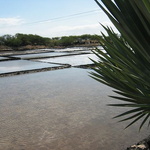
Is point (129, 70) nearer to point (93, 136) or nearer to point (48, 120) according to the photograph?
A: point (93, 136)

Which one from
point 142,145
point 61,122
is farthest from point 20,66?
point 142,145

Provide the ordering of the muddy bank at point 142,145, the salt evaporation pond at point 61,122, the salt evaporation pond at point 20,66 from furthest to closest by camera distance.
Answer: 1. the salt evaporation pond at point 20,66
2. the salt evaporation pond at point 61,122
3. the muddy bank at point 142,145

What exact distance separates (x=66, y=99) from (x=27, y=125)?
1.40 metres

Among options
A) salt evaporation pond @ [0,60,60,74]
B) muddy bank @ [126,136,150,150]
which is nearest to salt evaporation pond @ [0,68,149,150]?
muddy bank @ [126,136,150,150]

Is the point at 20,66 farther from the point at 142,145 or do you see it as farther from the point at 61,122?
the point at 142,145

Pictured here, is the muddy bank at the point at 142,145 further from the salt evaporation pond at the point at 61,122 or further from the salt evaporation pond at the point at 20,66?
the salt evaporation pond at the point at 20,66

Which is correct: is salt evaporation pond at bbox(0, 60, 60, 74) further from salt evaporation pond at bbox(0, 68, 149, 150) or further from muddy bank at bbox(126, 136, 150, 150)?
muddy bank at bbox(126, 136, 150, 150)

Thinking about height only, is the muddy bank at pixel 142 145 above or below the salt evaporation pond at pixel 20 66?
below

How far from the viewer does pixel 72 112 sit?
3406 millimetres

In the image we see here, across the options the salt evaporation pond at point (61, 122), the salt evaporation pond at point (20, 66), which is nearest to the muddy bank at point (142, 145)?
the salt evaporation pond at point (61, 122)

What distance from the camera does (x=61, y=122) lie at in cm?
299

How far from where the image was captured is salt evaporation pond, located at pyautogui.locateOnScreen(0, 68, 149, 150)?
235cm

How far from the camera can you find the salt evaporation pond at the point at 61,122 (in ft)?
7.72

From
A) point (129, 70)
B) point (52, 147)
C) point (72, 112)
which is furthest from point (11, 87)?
point (129, 70)
